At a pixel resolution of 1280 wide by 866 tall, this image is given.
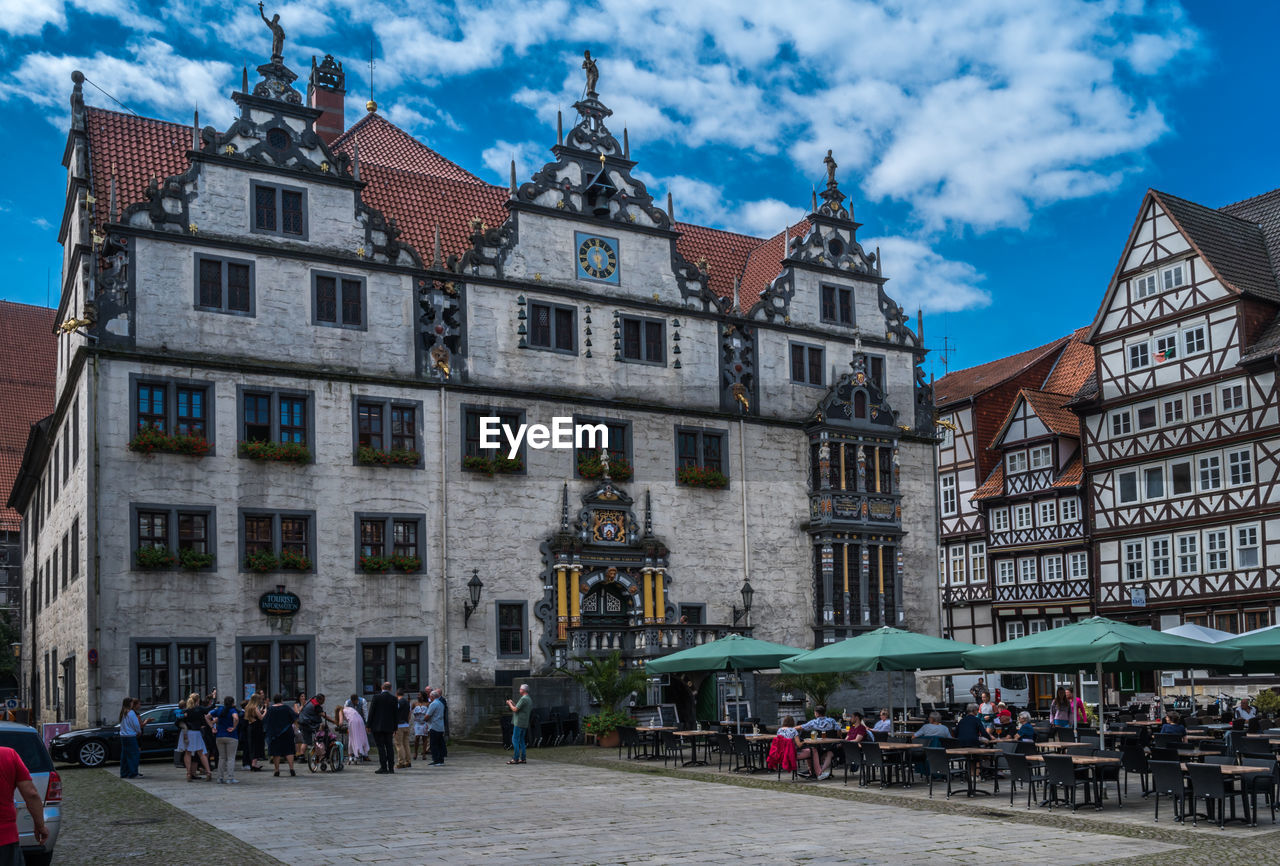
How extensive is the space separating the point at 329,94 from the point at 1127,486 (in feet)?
109

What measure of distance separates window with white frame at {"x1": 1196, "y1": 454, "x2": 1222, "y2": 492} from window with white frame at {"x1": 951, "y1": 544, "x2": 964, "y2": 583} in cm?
1381

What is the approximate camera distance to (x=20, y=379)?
3029 inches

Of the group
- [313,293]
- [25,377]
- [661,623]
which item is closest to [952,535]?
[661,623]

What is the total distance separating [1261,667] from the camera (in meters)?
23.5

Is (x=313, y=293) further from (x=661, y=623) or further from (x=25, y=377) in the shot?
(x=25, y=377)

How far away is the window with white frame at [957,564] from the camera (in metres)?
57.2

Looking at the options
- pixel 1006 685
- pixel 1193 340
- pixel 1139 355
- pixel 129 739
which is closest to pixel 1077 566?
pixel 1006 685

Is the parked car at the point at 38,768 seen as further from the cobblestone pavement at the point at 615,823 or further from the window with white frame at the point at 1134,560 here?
the window with white frame at the point at 1134,560

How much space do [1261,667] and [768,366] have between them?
2048 centimetres

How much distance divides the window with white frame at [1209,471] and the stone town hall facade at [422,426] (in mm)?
9357

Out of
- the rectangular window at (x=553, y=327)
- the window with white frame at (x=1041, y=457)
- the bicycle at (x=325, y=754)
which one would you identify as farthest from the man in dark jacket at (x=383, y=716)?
the window with white frame at (x=1041, y=457)

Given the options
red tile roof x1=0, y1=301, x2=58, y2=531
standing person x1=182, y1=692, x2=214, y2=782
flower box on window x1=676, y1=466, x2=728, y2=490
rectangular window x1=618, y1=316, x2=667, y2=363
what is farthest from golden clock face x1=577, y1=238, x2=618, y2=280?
red tile roof x1=0, y1=301, x2=58, y2=531

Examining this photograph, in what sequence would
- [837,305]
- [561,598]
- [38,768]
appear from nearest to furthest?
[38,768] < [561,598] < [837,305]

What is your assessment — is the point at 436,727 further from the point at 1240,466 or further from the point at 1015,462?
the point at 1015,462
